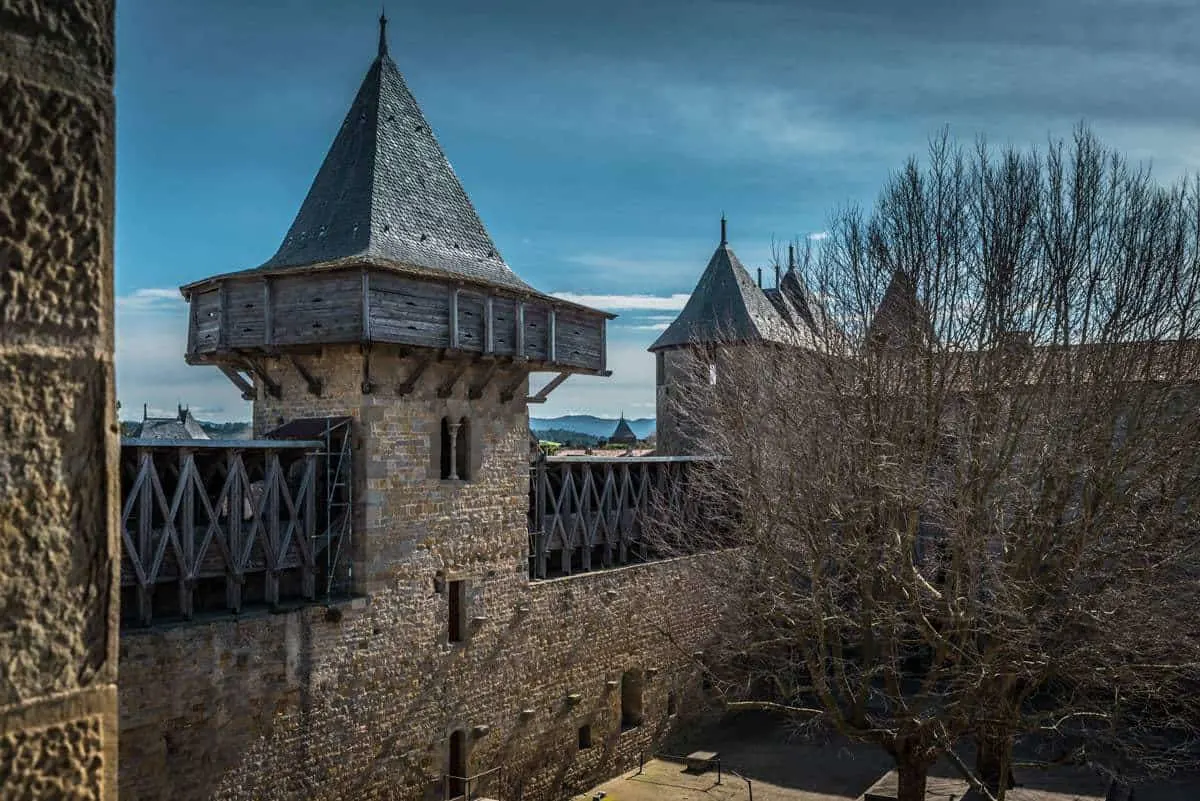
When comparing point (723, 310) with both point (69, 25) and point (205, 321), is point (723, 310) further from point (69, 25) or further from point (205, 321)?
point (69, 25)

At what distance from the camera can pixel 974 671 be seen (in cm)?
1129

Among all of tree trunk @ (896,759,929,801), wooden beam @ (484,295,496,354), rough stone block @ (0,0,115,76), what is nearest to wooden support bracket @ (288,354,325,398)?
wooden beam @ (484,295,496,354)

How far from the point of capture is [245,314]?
1212 cm

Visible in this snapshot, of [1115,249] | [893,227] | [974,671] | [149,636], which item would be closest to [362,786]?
[149,636]

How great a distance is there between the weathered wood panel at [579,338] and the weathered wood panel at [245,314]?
422cm

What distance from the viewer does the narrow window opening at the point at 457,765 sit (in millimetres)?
12766

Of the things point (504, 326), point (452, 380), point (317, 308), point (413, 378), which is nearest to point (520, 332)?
point (504, 326)

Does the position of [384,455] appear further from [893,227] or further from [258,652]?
[893,227]

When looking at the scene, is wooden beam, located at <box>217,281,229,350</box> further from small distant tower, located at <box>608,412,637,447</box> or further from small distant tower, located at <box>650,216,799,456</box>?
small distant tower, located at <box>608,412,637,447</box>

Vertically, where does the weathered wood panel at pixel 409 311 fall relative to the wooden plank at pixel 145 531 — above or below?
above

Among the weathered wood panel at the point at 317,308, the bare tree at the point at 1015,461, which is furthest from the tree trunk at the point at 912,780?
the weathered wood panel at the point at 317,308

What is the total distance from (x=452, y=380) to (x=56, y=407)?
1153 cm

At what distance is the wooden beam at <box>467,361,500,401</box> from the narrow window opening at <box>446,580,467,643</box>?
2485 mm

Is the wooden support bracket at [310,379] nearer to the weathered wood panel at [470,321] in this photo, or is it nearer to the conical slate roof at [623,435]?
the weathered wood panel at [470,321]
